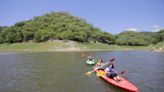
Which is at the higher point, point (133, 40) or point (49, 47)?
point (133, 40)

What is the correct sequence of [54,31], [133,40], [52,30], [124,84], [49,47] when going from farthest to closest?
1. [133,40]
2. [52,30]
3. [54,31]
4. [49,47]
5. [124,84]

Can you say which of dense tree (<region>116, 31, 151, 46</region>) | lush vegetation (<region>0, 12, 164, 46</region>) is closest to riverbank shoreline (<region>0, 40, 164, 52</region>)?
lush vegetation (<region>0, 12, 164, 46</region>)

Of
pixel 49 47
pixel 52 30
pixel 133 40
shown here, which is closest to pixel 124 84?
pixel 49 47

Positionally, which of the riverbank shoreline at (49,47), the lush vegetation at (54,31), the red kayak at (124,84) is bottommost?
the red kayak at (124,84)

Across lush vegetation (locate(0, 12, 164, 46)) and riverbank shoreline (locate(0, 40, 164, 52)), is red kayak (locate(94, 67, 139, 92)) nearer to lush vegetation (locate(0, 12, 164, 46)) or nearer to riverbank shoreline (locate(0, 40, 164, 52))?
riverbank shoreline (locate(0, 40, 164, 52))

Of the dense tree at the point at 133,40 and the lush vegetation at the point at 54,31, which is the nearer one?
the lush vegetation at the point at 54,31

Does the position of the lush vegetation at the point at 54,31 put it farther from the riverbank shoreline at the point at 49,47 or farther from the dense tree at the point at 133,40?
the riverbank shoreline at the point at 49,47

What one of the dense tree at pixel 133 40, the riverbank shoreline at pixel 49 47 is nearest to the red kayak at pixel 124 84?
the riverbank shoreline at pixel 49 47

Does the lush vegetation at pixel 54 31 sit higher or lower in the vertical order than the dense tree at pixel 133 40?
higher

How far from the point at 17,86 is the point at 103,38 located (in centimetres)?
10412

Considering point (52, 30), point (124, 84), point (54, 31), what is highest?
point (52, 30)

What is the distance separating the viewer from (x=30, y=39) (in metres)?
114

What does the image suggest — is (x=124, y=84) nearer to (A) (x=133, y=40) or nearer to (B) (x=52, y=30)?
(B) (x=52, y=30)

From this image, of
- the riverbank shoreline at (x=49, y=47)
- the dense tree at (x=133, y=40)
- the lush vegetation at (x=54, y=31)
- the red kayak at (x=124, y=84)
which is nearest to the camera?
the red kayak at (x=124, y=84)
